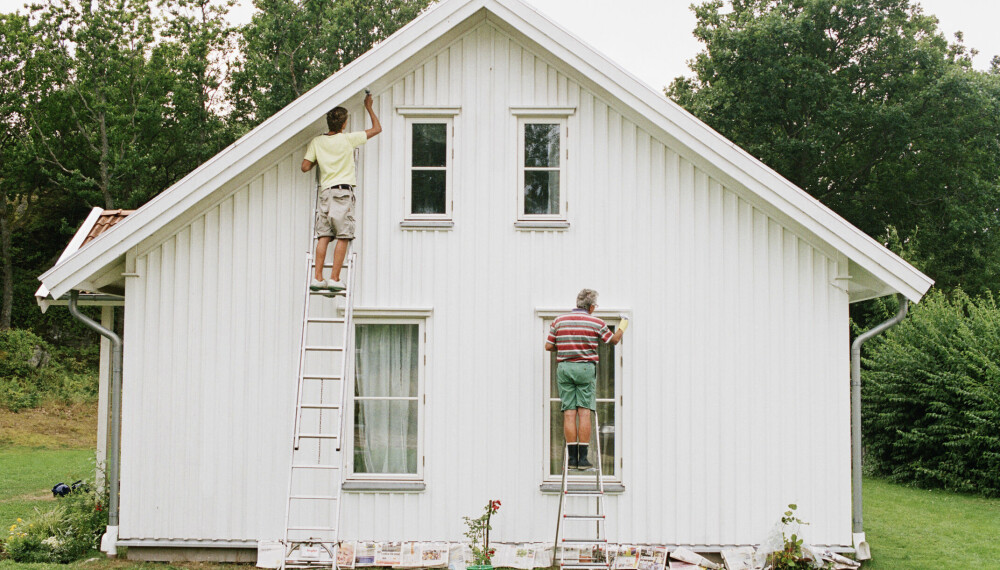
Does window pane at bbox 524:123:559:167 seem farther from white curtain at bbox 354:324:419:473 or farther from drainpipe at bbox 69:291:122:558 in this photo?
drainpipe at bbox 69:291:122:558

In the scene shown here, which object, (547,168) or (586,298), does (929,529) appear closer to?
(586,298)

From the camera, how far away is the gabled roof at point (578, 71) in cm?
923

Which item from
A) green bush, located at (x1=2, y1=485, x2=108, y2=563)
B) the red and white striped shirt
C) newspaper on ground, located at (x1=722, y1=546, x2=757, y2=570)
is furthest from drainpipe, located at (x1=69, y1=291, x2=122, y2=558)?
newspaper on ground, located at (x1=722, y1=546, x2=757, y2=570)

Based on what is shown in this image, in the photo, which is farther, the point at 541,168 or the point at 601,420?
the point at 541,168

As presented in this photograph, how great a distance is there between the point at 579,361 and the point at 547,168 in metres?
2.20

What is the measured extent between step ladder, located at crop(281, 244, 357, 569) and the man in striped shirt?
216cm

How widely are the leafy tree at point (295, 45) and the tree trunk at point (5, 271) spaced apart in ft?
29.2

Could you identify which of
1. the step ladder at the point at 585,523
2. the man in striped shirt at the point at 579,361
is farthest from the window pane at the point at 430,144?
the step ladder at the point at 585,523

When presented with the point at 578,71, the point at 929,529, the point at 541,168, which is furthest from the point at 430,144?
the point at 929,529

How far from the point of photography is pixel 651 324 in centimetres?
992

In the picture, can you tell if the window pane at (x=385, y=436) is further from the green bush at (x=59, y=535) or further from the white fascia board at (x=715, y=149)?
the white fascia board at (x=715, y=149)

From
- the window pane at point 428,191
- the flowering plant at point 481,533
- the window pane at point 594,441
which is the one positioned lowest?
the flowering plant at point 481,533

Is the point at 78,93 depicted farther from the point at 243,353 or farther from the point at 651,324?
the point at 651,324

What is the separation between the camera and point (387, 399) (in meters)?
9.92
